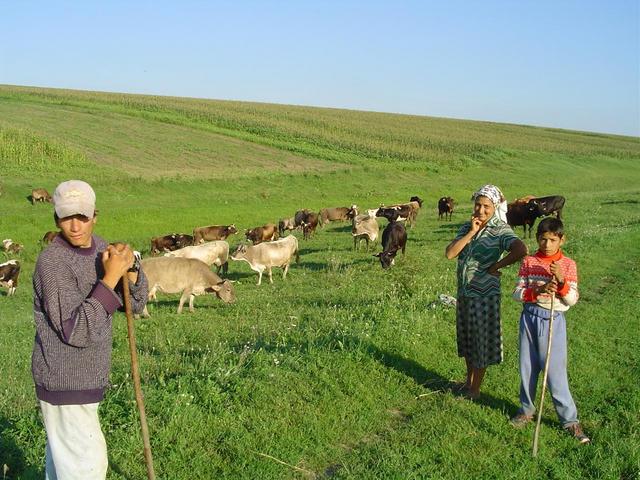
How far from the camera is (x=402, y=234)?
58.5ft

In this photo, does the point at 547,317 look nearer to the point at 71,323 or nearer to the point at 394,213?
the point at 71,323

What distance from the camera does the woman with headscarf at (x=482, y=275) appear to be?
6.09 m

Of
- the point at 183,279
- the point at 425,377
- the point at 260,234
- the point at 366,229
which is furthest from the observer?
the point at 260,234

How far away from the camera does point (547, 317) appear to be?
5.67 metres

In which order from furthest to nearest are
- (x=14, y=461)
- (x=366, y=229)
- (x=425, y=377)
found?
(x=366, y=229), (x=425, y=377), (x=14, y=461)

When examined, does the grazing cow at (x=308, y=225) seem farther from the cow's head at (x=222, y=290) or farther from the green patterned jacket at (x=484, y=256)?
the green patterned jacket at (x=484, y=256)

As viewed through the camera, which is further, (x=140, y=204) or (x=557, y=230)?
(x=140, y=204)

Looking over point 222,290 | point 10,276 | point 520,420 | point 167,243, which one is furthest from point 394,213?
point 520,420

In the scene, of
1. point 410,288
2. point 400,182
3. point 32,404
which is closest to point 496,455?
point 32,404

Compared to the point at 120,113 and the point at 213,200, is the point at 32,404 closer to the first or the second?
the point at 213,200

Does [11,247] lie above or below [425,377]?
below

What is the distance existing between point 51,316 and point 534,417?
4.64 m

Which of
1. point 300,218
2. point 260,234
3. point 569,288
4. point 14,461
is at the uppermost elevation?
point 569,288

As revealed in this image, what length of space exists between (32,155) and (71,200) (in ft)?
117
